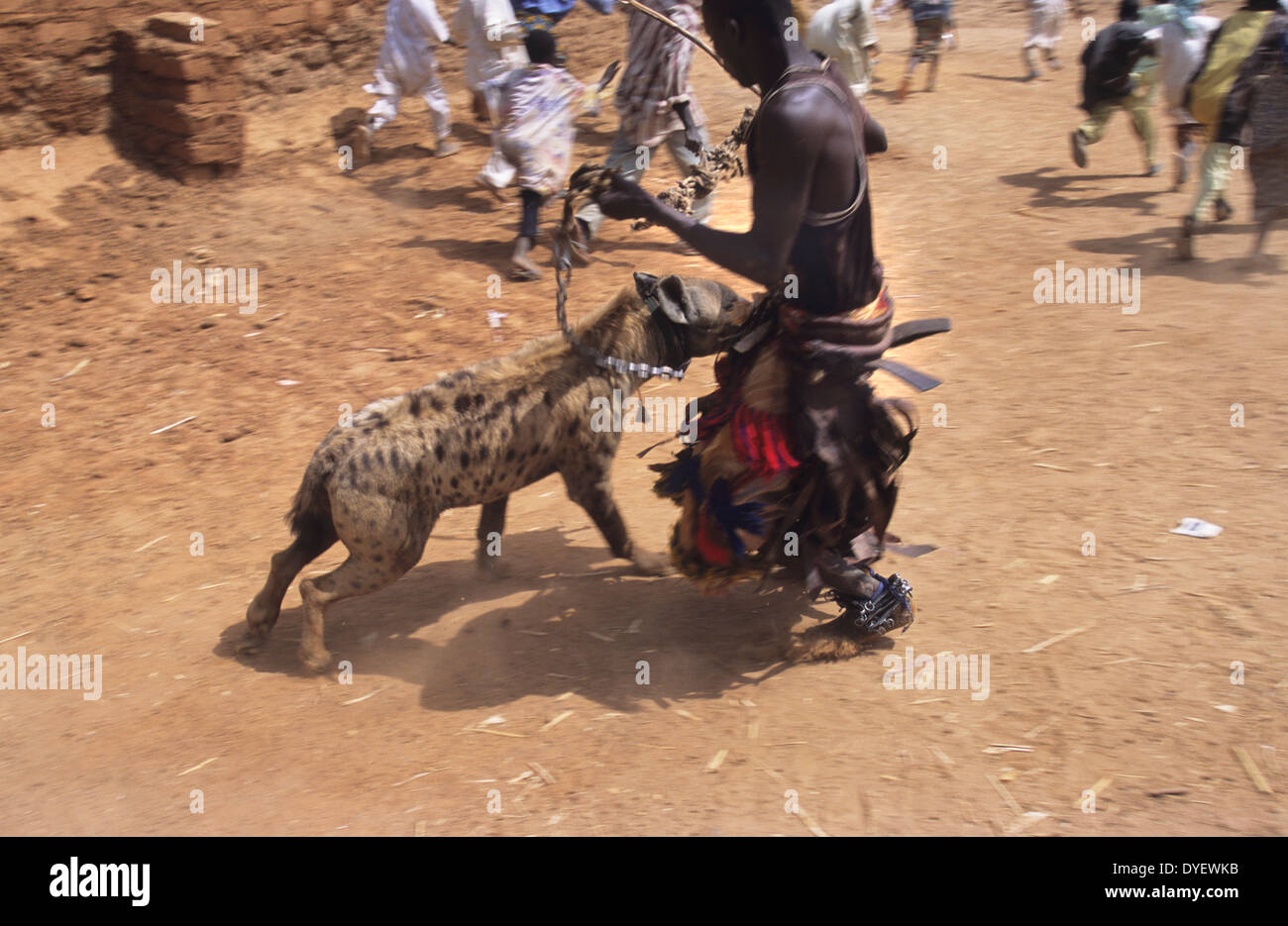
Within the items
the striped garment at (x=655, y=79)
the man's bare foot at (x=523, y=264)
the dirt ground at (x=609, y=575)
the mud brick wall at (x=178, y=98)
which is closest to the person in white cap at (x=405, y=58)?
the mud brick wall at (x=178, y=98)

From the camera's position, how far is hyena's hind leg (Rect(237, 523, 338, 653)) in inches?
174

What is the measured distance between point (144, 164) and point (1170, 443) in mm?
9139

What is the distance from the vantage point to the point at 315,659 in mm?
4371

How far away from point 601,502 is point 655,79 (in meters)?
4.95

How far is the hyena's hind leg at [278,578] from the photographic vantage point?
4414mm

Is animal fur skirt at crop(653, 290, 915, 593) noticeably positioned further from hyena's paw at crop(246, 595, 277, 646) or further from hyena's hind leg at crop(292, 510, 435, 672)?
hyena's paw at crop(246, 595, 277, 646)

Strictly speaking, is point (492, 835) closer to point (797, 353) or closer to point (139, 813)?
point (139, 813)

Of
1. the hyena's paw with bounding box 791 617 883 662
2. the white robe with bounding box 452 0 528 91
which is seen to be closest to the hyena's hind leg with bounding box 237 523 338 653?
the hyena's paw with bounding box 791 617 883 662

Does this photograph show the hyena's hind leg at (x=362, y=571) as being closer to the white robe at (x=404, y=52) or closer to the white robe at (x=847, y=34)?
the white robe at (x=404, y=52)

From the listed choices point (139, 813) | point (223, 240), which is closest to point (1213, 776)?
point (139, 813)

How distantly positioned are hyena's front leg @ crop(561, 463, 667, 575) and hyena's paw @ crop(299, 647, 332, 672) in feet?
4.12

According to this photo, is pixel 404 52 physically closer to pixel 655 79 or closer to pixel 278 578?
pixel 655 79

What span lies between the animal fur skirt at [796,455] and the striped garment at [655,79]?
496 cm

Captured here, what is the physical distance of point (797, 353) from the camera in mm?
3723
